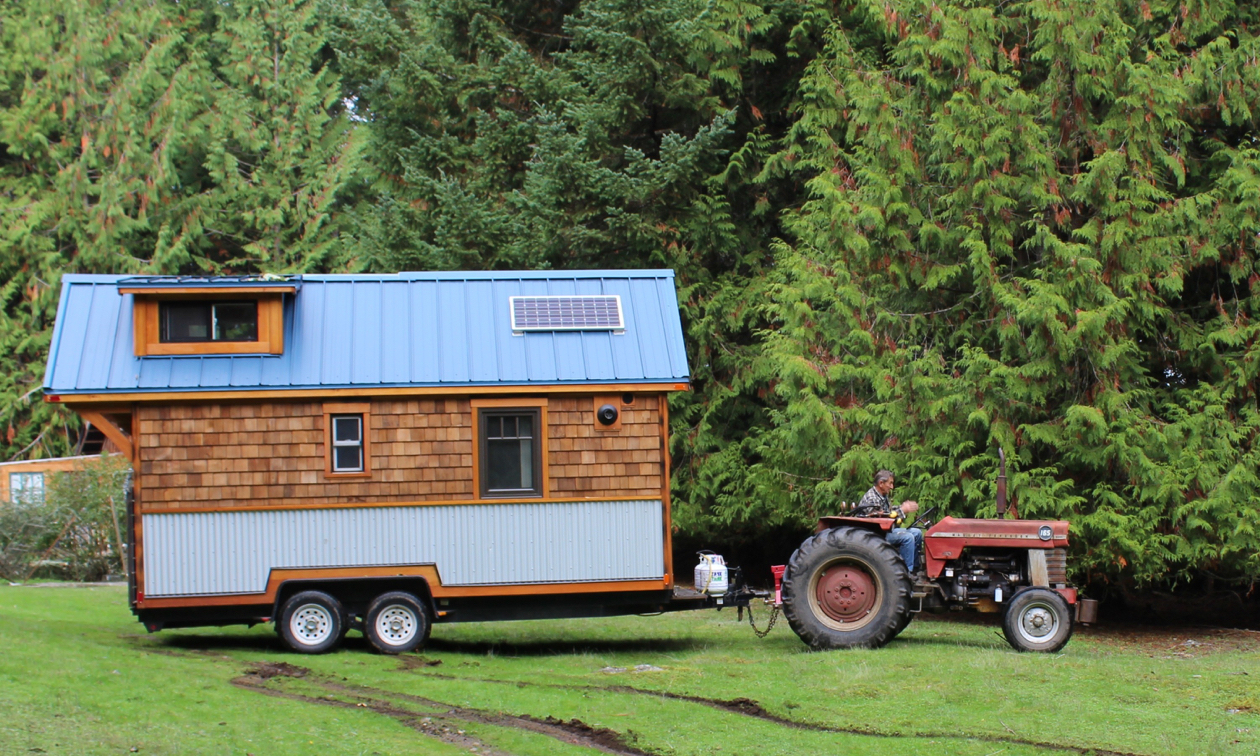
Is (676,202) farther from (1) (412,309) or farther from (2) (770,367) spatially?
(1) (412,309)

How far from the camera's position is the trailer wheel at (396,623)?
12227 mm

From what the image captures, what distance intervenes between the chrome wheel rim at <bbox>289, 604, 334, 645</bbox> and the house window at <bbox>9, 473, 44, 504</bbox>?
11600 millimetres

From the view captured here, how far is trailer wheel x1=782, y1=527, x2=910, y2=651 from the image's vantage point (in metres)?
11.9

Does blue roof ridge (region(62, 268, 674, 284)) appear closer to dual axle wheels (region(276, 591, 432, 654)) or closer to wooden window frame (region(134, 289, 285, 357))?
wooden window frame (region(134, 289, 285, 357))

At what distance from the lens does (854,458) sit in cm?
1667

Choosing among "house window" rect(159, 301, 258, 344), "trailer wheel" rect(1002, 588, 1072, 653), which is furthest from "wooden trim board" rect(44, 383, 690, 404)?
"trailer wheel" rect(1002, 588, 1072, 653)

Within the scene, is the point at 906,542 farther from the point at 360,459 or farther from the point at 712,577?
the point at 360,459

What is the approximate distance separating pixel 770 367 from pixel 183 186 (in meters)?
21.8

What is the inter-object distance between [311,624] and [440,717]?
374 cm

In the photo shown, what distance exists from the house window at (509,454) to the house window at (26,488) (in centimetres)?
1283

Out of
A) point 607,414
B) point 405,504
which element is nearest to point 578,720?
point 405,504

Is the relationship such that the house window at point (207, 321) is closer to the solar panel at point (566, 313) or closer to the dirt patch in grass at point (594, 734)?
the solar panel at point (566, 313)

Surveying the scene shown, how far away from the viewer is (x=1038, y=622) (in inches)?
472

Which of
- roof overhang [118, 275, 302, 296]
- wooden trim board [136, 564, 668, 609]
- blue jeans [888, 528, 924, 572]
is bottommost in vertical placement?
wooden trim board [136, 564, 668, 609]
